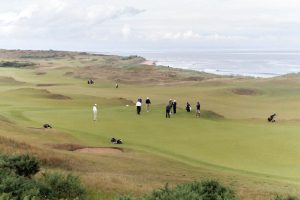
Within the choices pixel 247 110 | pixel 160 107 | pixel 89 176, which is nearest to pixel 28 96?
pixel 160 107

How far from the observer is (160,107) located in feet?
138

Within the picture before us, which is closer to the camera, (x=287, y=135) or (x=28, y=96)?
(x=287, y=135)

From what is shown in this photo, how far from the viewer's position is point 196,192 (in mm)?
11414

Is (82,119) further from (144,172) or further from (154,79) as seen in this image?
(154,79)

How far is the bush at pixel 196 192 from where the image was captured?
10.5 metres

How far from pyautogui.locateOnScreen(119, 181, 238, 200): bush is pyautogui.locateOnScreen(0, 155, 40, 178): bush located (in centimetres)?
419

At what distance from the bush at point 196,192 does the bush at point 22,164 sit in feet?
13.7

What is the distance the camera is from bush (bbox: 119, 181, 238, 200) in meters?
10.5

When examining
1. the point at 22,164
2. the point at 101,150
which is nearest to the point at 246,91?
the point at 101,150

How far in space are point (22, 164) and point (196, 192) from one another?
17.0ft

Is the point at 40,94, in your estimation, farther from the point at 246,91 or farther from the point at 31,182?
the point at 31,182

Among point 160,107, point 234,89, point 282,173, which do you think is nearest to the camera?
point 282,173

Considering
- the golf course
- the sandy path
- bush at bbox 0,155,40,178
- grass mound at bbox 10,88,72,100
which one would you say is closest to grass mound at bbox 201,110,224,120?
the golf course

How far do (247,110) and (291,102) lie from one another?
338 inches
